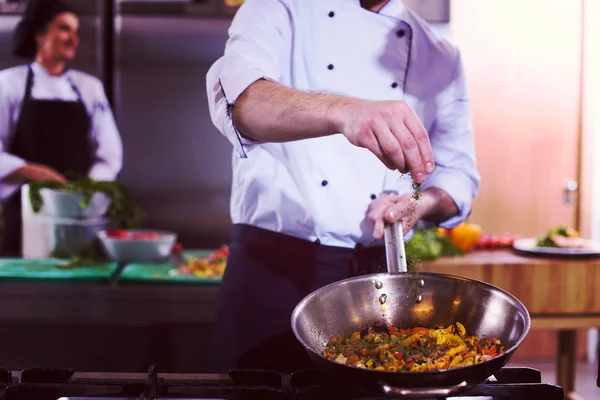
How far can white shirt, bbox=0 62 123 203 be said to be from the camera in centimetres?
299

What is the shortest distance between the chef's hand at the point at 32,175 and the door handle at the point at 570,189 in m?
2.81

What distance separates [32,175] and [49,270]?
662mm

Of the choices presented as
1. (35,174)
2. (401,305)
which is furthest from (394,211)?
(35,174)

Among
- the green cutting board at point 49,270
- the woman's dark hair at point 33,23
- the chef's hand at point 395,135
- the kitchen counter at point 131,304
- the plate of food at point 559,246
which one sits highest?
the woman's dark hair at point 33,23

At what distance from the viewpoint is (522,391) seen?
3.84 ft

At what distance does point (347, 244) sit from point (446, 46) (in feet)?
2.16

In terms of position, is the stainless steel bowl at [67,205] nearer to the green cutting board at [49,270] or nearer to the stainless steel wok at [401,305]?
the green cutting board at [49,270]

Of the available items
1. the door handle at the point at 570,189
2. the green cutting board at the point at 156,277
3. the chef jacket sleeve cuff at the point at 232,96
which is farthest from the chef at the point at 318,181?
the door handle at the point at 570,189

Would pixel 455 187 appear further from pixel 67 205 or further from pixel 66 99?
pixel 66 99

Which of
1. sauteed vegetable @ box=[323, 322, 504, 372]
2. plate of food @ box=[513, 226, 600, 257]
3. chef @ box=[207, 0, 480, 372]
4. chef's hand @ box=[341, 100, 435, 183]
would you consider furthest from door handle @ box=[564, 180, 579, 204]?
chef's hand @ box=[341, 100, 435, 183]

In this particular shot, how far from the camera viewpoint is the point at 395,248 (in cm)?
137

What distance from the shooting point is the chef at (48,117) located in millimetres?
3000

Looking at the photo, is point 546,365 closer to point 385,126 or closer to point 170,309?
point 170,309

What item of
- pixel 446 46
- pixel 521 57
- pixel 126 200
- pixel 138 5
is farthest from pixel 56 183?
pixel 521 57
